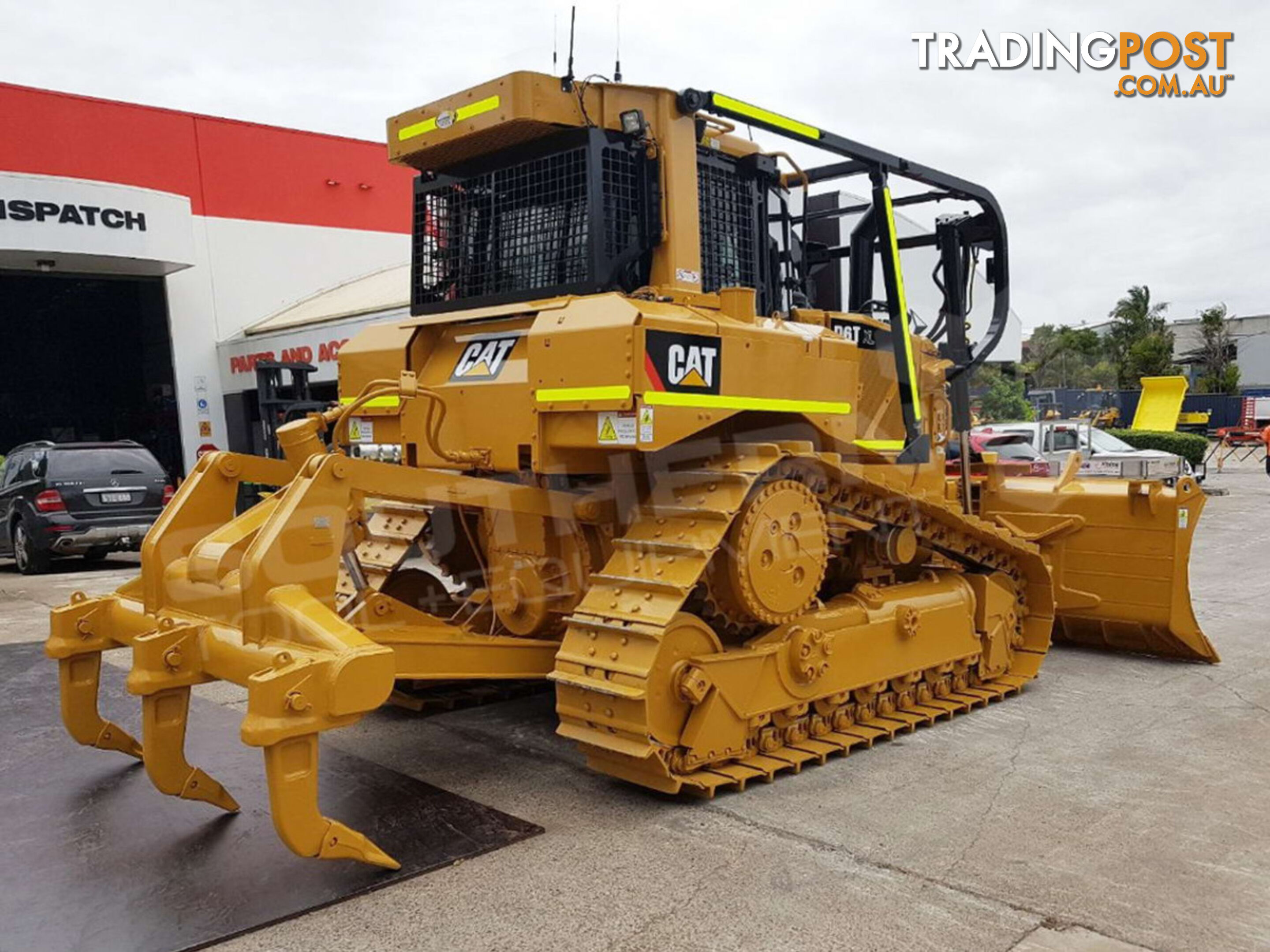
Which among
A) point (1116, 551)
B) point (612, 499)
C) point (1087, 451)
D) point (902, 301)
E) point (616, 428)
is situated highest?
point (902, 301)

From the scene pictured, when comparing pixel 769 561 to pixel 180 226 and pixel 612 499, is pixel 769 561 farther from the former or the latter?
pixel 180 226

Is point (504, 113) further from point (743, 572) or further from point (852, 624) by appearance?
point (852, 624)

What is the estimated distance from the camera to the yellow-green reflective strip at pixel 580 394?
446cm

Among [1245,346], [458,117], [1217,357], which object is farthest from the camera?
[1245,346]

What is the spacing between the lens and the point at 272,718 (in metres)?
3.56

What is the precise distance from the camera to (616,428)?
Result: 179 inches

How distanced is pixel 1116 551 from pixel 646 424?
14.4 ft

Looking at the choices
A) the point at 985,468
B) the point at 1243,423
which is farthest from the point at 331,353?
the point at 1243,423

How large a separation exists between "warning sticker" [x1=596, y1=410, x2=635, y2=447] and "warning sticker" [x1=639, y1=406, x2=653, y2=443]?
3cm

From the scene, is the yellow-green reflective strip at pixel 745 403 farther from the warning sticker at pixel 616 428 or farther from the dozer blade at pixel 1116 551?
the dozer blade at pixel 1116 551

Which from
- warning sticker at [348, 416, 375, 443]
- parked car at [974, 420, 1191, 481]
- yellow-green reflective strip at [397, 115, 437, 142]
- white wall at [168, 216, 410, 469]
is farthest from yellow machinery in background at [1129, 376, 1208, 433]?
yellow-green reflective strip at [397, 115, 437, 142]

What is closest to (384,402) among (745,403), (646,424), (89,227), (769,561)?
(646,424)

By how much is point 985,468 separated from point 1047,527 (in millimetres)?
654

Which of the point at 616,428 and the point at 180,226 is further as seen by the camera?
the point at 180,226
